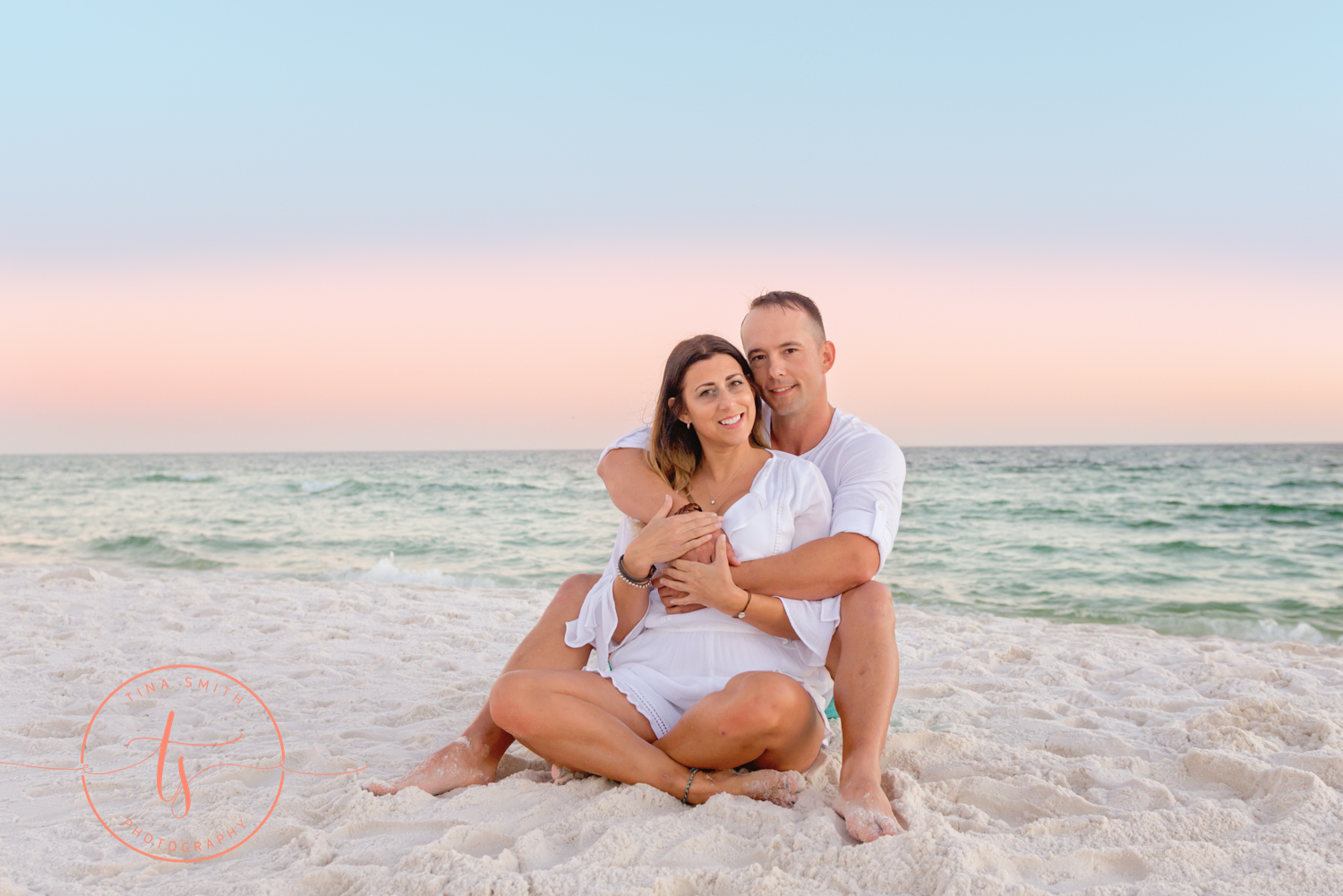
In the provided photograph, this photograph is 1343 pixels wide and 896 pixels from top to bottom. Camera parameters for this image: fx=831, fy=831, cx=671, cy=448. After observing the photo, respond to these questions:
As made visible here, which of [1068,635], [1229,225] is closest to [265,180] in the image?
[1068,635]

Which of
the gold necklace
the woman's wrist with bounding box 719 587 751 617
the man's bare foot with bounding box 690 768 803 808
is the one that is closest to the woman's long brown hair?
the gold necklace

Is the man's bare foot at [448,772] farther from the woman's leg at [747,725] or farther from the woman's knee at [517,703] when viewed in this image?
the woman's leg at [747,725]

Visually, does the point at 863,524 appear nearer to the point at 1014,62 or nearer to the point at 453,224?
the point at 1014,62

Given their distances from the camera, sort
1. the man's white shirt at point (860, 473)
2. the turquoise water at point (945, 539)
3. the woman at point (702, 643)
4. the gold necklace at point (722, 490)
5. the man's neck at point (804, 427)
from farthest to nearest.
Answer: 1. the turquoise water at point (945, 539)
2. the man's neck at point (804, 427)
3. the gold necklace at point (722, 490)
4. the man's white shirt at point (860, 473)
5. the woman at point (702, 643)

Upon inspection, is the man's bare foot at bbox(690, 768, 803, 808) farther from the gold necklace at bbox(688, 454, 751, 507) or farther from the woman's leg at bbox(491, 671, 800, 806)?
the gold necklace at bbox(688, 454, 751, 507)

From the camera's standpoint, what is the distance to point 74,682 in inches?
165

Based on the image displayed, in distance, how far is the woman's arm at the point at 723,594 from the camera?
270 centimetres

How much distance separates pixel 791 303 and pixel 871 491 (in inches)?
38.4

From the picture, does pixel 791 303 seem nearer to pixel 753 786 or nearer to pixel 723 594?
pixel 723 594

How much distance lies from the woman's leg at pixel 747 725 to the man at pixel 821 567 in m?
0.19

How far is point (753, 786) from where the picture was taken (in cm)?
263

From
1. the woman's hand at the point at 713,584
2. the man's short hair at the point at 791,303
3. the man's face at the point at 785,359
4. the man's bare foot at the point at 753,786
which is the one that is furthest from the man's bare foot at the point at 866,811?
the man's short hair at the point at 791,303

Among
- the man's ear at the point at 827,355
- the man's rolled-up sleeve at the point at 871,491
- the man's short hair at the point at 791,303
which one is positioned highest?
the man's short hair at the point at 791,303

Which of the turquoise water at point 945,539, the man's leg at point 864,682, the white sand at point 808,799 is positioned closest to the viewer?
the white sand at point 808,799
